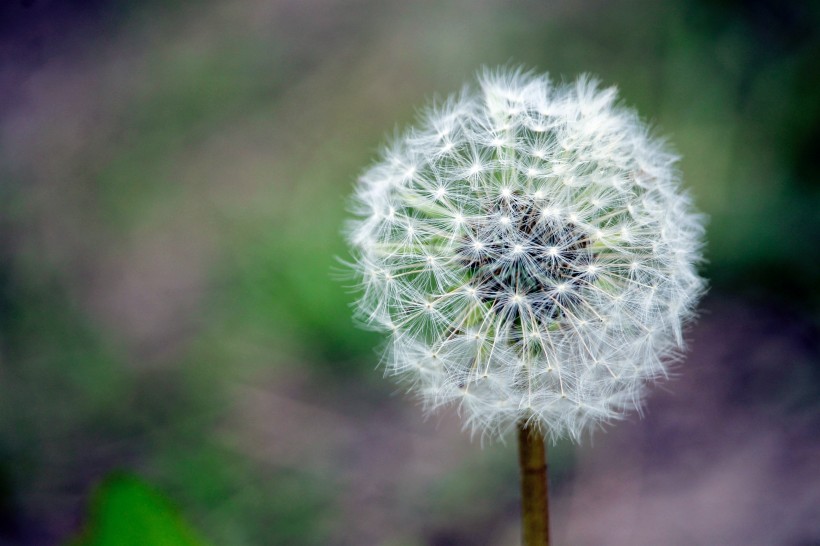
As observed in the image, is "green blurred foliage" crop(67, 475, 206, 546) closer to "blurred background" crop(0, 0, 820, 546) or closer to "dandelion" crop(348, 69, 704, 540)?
"blurred background" crop(0, 0, 820, 546)

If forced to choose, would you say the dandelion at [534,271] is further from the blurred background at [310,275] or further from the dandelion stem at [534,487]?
the blurred background at [310,275]

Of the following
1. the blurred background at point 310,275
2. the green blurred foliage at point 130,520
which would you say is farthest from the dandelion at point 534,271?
the blurred background at point 310,275

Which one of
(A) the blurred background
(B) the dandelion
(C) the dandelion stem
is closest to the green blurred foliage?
(A) the blurred background

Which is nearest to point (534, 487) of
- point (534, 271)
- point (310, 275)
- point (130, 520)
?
point (534, 271)

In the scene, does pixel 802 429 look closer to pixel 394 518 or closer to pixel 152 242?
pixel 394 518

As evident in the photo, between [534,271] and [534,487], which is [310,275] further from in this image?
[534,487]

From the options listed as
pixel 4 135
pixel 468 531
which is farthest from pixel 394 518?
pixel 4 135
